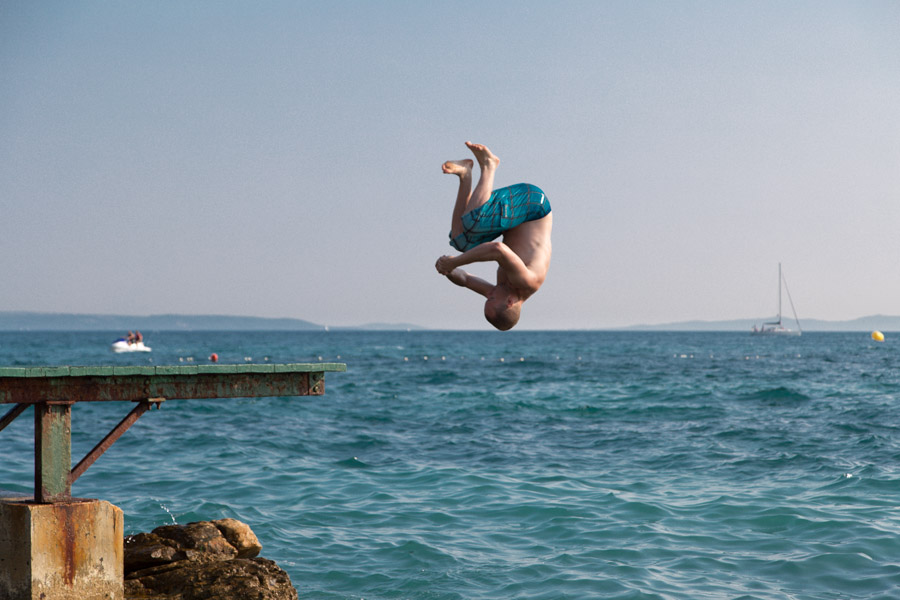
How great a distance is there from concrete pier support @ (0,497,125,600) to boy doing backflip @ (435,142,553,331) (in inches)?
175

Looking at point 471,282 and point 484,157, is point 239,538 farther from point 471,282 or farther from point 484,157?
point 484,157

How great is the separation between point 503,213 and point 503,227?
11 centimetres

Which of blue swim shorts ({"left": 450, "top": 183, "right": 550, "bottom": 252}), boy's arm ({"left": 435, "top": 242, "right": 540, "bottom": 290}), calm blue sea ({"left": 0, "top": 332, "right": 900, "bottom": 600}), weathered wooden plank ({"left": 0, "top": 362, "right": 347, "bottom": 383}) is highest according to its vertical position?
blue swim shorts ({"left": 450, "top": 183, "right": 550, "bottom": 252})

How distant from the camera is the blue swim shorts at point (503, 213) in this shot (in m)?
6.88

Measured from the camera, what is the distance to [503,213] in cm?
690

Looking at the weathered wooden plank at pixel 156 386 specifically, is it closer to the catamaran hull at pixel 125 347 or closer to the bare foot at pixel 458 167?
the bare foot at pixel 458 167

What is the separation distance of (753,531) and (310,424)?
16.2m

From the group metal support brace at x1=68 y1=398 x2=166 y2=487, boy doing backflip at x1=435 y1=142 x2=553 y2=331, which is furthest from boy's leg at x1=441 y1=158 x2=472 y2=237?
metal support brace at x1=68 y1=398 x2=166 y2=487

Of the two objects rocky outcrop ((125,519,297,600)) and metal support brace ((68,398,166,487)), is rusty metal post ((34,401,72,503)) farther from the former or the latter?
rocky outcrop ((125,519,297,600))

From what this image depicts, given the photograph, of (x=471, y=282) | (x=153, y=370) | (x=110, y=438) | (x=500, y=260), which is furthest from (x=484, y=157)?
(x=110, y=438)

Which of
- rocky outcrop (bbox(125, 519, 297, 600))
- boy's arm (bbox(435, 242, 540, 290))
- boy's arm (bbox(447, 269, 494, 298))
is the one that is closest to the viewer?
boy's arm (bbox(435, 242, 540, 290))

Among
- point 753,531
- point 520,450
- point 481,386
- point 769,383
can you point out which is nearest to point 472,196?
point 753,531

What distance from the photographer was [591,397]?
1404 inches

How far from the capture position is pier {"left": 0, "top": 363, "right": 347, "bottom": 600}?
26.4 feet
